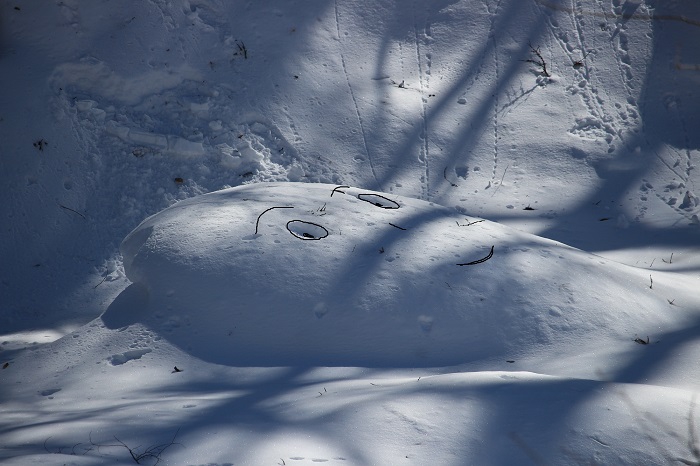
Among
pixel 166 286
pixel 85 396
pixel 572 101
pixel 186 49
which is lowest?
pixel 85 396

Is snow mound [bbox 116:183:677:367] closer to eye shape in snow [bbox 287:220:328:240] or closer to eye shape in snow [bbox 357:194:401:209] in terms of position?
eye shape in snow [bbox 287:220:328:240]

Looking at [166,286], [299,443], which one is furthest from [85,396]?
[299,443]

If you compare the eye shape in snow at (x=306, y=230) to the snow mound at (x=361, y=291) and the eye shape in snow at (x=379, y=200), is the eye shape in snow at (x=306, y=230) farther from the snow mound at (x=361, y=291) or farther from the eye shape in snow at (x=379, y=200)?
the eye shape in snow at (x=379, y=200)

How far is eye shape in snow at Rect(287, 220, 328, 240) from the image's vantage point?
325cm

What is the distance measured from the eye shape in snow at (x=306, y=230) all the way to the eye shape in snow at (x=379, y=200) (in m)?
0.50

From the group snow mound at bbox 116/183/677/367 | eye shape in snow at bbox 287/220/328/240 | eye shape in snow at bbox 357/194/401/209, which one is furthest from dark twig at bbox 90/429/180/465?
eye shape in snow at bbox 357/194/401/209

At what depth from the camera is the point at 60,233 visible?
418cm

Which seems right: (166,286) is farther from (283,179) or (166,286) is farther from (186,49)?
(186,49)

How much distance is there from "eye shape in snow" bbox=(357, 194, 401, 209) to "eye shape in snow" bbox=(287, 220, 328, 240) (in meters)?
0.50

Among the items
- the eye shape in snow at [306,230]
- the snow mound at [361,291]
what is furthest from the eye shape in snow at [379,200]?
the eye shape in snow at [306,230]

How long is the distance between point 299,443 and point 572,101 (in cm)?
431

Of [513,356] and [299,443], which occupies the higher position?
[299,443]

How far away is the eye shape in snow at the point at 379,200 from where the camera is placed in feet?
11.9

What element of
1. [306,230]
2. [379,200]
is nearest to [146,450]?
[306,230]
